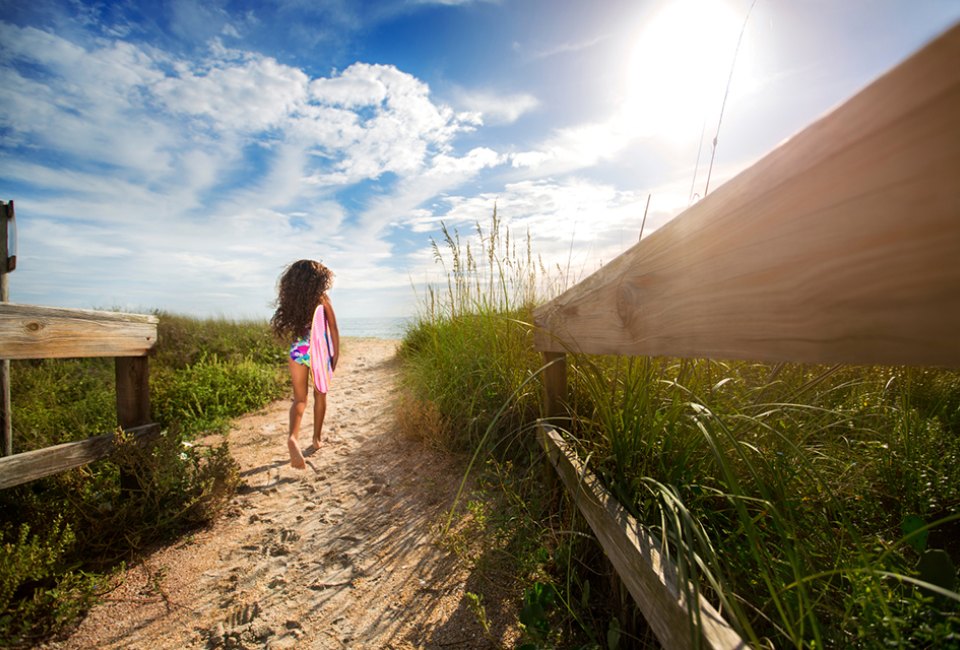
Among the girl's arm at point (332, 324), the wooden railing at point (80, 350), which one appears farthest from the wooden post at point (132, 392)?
the girl's arm at point (332, 324)

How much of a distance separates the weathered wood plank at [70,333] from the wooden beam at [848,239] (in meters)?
3.81

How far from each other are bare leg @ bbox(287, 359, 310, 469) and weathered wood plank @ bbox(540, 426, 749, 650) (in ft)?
10.8

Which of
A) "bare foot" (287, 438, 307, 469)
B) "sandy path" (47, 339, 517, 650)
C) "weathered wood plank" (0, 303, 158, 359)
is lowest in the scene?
"sandy path" (47, 339, 517, 650)

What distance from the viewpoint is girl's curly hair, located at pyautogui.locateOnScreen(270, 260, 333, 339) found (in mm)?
5262

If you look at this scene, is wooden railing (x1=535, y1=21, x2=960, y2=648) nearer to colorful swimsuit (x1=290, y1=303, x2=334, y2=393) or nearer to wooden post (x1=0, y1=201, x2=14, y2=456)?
colorful swimsuit (x1=290, y1=303, x2=334, y2=393)

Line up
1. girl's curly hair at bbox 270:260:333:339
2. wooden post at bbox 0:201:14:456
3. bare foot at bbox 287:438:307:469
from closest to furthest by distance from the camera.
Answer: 1. wooden post at bbox 0:201:14:456
2. bare foot at bbox 287:438:307:469
3. girl's curly hair at bbox 270:260:333:339

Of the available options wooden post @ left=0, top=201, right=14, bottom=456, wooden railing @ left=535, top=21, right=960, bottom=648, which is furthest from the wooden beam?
wooden post @ left=0, top=201, right=14, bottom=456

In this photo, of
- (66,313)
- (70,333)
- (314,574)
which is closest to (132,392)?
(70,333)

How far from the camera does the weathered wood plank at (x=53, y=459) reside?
270 centimetres

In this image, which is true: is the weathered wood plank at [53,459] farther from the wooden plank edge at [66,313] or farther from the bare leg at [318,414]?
the bare leg at [318,414]

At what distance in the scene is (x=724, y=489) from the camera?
1801mm

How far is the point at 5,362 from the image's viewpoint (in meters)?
4.21

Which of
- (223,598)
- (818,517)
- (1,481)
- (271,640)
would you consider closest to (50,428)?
(1,481)

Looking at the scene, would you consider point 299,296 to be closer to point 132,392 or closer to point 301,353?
point 301,353
